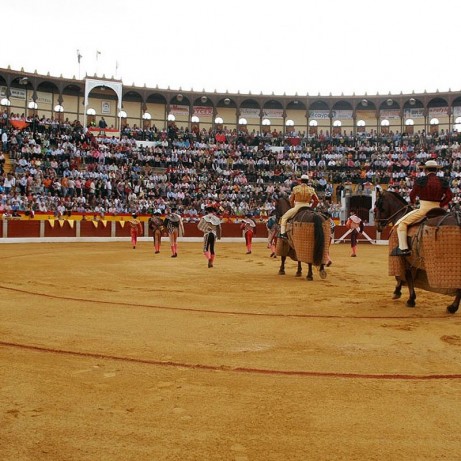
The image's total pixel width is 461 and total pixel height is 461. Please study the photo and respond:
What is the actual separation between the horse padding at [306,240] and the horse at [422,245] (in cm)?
153

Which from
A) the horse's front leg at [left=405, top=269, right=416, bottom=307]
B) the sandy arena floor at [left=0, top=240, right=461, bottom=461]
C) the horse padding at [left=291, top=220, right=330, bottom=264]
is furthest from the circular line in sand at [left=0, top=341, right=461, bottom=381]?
the horse padding at [left=291, top=220, right=330, bottom=264]

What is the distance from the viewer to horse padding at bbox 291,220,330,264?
10023mm

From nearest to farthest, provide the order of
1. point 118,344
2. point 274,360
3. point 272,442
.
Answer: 1. point 272,442
2. point 274,360
3. point 118,344

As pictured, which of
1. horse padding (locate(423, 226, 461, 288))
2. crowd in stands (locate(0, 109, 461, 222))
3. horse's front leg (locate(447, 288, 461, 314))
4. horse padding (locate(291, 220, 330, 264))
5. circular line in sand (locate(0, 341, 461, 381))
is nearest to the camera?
circular line in sand (locate(0, 341, 461, 381))

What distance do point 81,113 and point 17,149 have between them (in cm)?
1198

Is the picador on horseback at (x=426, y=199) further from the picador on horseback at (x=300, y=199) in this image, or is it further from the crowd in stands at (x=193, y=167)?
the crowd in stands at (x=193, y=167)

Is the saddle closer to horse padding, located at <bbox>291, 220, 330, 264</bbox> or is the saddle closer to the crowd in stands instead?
horse padding, located at <bbox>291, 220, 330, 264</bbox>

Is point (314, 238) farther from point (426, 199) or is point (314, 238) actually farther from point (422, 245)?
point (422, 245)

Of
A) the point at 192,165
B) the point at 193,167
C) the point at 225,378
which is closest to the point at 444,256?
the point at 225,378

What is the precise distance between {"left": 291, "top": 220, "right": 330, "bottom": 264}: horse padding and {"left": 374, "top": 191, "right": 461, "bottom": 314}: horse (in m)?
1.53

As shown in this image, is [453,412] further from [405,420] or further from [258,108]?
[258,108]

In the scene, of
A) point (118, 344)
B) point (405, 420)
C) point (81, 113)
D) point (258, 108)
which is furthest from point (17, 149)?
point (405, 420)

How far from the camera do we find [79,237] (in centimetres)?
2514

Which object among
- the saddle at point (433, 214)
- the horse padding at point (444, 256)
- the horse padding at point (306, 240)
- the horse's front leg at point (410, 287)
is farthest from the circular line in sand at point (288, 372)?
the horse padding at point (306, 240)
